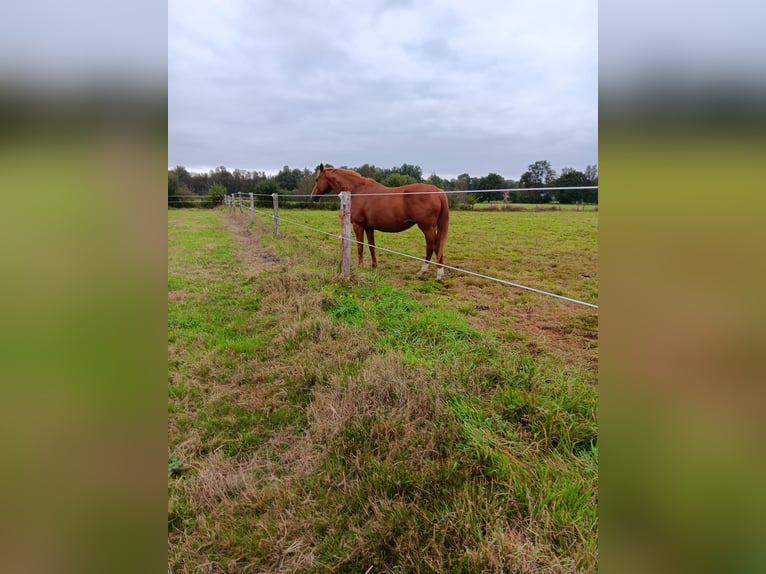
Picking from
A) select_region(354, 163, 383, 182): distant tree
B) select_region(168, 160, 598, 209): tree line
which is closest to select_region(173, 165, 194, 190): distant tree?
select_region(168, 160, 598, 209): tree line

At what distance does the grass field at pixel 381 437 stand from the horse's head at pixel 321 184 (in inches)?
140

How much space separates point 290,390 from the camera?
2.56 m

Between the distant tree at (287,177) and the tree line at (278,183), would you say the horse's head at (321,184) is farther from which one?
the distant tree at (287,177)

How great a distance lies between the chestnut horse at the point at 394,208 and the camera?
6016 mm

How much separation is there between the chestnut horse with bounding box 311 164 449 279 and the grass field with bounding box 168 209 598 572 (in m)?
2.13

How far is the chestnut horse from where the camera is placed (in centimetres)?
602

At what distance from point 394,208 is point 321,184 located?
1.80 metres

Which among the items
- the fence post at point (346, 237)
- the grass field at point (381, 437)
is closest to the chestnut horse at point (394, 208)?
the fence post at point (346, 237)

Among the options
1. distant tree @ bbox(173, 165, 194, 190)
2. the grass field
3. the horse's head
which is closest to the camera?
the grass field

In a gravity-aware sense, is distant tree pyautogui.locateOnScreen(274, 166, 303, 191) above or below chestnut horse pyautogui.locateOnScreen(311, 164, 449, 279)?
above

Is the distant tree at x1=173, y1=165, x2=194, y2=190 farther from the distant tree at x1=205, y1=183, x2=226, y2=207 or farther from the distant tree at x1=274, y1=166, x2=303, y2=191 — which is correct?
the distant tree at x1=274, y1=166, x2=303, y2=191
